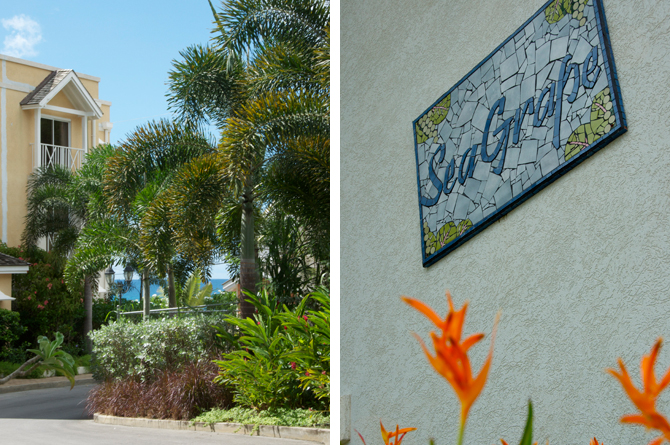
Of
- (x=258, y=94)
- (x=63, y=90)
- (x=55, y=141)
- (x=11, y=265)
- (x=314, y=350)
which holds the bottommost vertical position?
(x=314, y=350)

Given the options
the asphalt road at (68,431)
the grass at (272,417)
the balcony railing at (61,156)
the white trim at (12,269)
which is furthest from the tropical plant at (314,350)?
the balcony railing at (61,156)

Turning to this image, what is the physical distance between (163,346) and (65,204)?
22.3ft

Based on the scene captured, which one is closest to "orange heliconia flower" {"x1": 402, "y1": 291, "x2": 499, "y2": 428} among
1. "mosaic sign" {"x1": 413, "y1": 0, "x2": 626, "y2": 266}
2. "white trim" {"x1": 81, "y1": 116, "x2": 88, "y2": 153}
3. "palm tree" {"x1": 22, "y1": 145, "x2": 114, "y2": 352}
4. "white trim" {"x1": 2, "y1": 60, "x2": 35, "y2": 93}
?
"mosaic sign" {"x1": 413, "y1": 0, "x2": 626, "y2": 266}

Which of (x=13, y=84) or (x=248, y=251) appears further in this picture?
(x=13, y=84)

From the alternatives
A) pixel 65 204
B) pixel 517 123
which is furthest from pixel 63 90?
pixel 517 123

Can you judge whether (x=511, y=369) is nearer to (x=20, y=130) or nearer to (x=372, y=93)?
(x=372, y=93)

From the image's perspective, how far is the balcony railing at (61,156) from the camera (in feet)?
→ 40.8

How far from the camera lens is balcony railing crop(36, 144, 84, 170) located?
490 inches

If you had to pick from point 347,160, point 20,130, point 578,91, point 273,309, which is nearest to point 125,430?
point 273,309

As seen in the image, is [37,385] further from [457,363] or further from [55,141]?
[457,363]

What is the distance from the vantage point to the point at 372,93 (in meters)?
2.89

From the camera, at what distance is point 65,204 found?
38.9ft

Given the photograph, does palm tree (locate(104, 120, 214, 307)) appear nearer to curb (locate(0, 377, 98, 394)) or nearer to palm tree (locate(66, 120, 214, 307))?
palm tree (locate(66, 120, 214, 307))

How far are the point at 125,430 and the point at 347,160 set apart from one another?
4.37 meters
